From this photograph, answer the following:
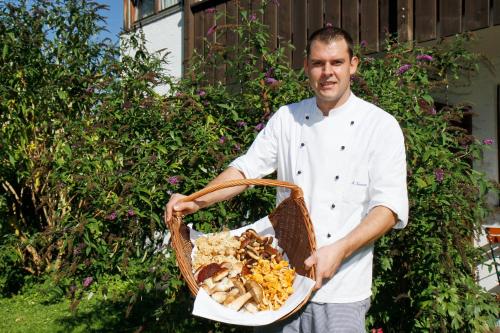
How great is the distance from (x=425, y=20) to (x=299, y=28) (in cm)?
173

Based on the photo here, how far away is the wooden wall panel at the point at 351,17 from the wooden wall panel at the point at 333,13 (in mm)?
54

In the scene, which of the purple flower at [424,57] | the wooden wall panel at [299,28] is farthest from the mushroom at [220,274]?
the wooden wall panel at [299,28]

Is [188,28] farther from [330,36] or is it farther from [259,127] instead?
[330,36]

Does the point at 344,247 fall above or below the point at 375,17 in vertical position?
below

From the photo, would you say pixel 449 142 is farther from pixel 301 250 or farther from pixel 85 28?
pixel 85 28

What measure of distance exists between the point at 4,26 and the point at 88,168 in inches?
101

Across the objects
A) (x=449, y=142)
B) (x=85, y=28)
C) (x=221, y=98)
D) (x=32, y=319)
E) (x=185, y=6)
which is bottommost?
(x=32, y=319)

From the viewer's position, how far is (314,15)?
6.60 metres

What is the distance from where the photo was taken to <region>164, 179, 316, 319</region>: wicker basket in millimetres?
2176

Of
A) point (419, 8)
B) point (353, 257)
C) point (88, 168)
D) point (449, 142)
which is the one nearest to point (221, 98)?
point (88, 168)

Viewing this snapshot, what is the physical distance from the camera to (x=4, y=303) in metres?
6.20

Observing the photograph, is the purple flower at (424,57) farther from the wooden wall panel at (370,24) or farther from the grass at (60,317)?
the grass at (60,317)

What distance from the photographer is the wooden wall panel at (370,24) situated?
19.4 feet

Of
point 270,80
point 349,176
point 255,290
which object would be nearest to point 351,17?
point 270,80
